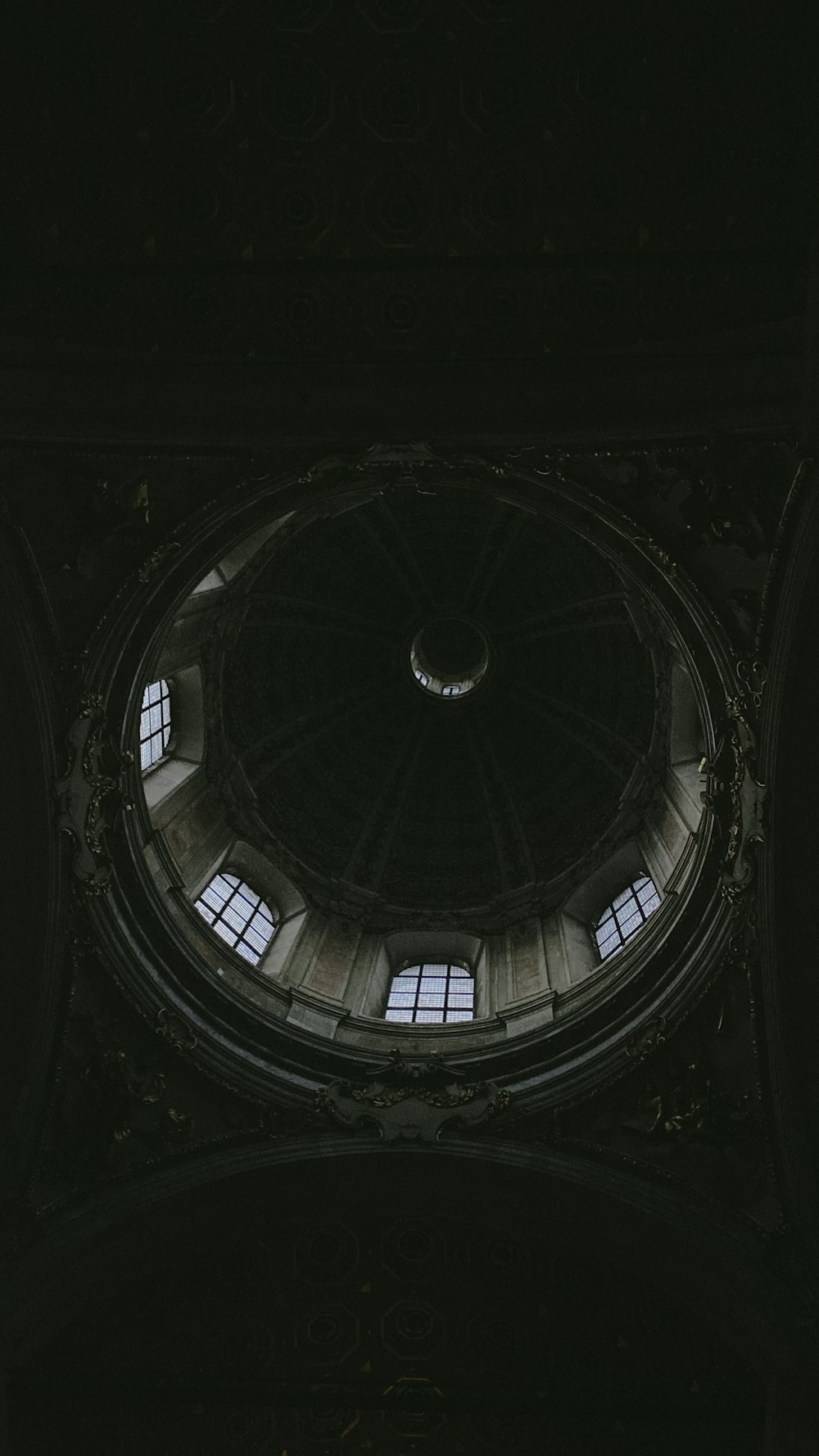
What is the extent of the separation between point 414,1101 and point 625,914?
6.70m

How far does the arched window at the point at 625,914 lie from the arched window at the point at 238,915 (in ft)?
20.9

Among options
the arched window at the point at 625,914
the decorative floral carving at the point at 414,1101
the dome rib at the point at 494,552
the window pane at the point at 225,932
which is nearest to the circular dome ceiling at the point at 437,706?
the dome rib at the point at 494,552

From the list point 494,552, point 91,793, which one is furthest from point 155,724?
point 494,552

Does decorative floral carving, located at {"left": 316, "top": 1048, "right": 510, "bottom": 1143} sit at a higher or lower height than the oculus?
lower

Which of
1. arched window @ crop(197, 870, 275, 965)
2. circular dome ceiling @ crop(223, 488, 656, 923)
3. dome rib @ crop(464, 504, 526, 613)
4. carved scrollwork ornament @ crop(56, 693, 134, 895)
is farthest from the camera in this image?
dome rib @ crop(464, 504, 526, 613)

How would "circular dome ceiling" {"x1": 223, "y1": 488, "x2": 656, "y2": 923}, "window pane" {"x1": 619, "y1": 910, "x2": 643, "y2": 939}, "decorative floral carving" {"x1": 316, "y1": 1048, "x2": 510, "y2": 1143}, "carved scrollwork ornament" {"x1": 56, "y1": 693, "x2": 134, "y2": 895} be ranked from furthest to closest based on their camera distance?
1. "circular dome ceiling" {"x1": 223, "y1": 488, "x2": 656, "y2": 923}
2. "window pane" {"x1": 619, "y1": 910, "x2": 643, "y2": 939}
3. "decorative floral carving" {"x1": 316, "y1": 1048, "x2": 510, "y2": 1143}
4. "carved scrollwork ornament" {"x1": 56, "y1": 693, "x2": 134, "y2": 895}

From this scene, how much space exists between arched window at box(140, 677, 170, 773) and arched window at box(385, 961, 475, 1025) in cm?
634

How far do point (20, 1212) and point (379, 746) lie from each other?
52.5ft

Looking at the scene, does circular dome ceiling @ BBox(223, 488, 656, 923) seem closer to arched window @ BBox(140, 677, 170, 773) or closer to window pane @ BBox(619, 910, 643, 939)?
window pane @ BBox(619, 910, 643, 939)

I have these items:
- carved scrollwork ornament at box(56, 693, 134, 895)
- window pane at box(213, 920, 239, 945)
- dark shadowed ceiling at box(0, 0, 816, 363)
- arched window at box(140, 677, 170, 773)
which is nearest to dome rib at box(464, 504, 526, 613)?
arched window at box(140, 677, 170, 773)

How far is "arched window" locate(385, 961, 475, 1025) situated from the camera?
20.5m

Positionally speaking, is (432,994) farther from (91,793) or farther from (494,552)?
(494,552)

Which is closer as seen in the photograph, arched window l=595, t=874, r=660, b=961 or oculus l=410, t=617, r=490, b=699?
arched window l=595, t=874, r=660, b=961

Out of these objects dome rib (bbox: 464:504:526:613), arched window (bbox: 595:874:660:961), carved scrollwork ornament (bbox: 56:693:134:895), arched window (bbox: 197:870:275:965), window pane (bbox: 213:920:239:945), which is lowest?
carved scrollwork ornament (bbox: 56:693:134:895)
